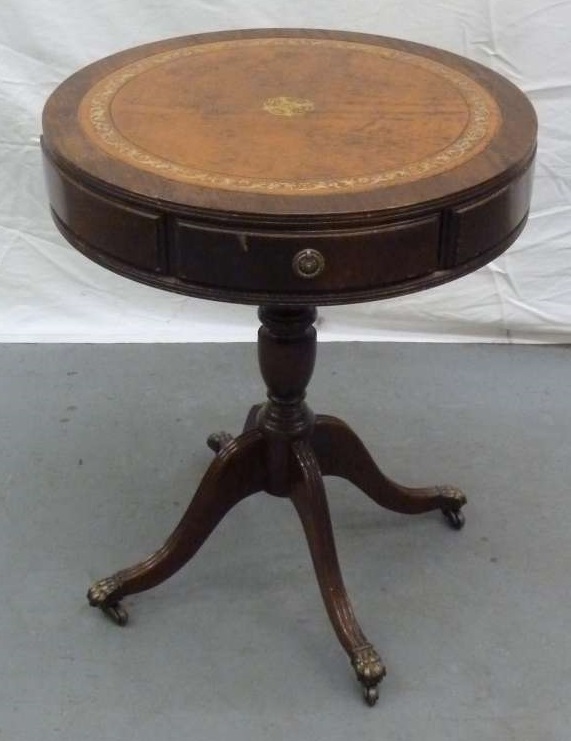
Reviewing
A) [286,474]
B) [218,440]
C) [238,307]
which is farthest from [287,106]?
[238,307]

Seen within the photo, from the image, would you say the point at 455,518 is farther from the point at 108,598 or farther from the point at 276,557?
the point at 108,598

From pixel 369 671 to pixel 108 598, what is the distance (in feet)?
1.21

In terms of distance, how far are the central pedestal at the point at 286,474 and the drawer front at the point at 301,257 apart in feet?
0.93

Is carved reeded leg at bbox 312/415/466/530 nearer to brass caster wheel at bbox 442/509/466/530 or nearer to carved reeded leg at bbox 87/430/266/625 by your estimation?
brass caster wheel at bbox 442/509/466/530

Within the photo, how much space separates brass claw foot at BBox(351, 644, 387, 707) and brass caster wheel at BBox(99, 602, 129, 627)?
33 cm

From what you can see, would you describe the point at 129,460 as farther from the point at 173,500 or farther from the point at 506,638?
the point at 506,638

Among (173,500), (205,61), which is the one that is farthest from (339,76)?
(173,500)

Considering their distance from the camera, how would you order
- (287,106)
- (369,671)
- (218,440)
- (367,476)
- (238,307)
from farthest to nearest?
(238,307), (218,440), (367,476), (369,671), (287,106)

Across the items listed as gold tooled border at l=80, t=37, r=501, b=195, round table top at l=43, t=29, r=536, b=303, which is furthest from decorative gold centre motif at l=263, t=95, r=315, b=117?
gold tooled border at l=80, t=37, r=501, b=195

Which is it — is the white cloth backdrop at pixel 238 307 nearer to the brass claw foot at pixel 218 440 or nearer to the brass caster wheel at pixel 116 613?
the brass claw foot at pixel 218 440

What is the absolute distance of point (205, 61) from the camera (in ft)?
4.26

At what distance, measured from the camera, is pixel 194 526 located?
1.37m

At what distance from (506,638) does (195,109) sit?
31.9 inches

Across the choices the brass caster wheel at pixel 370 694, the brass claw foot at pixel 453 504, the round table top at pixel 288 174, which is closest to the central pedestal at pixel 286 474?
the brass caster wheel at pixel 370 694
